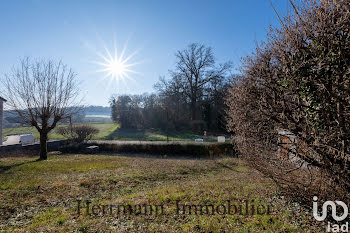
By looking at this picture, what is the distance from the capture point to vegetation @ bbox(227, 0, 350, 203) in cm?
251

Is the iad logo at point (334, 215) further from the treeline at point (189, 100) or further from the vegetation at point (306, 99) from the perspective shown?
the treeline at point (189, 100)

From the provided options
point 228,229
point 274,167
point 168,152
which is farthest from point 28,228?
point 168,152

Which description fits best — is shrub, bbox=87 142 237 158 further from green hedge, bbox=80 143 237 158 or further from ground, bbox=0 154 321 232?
ground, bbox=0 154 321 232

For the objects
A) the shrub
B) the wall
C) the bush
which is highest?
the bush

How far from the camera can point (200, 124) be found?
3183 cm

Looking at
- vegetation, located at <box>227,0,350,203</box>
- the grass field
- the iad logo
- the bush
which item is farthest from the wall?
the iad logo

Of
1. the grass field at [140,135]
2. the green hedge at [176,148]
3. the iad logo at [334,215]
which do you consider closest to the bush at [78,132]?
the green hedge at [176,148]

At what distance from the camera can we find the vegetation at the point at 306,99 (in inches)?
98.8

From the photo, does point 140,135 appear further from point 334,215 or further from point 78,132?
point 334,215

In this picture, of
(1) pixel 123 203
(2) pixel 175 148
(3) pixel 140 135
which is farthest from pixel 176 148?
(3) pixel 140 135

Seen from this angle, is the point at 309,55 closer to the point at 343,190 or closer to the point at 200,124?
the point at 343,190

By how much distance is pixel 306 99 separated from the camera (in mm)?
3025

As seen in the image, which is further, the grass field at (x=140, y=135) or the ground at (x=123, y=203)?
the grass field at (x=140, y=135)

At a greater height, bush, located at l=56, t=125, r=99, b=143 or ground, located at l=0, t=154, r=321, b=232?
bush, located at l=56, t=125, r=99, b=143
